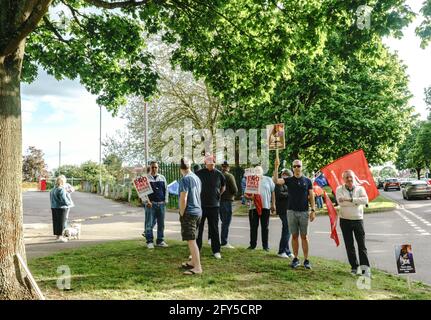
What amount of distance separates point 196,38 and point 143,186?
4521 millimetres

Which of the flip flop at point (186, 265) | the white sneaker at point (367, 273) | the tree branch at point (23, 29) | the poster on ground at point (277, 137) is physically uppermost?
the tree branch at point (23, 29)

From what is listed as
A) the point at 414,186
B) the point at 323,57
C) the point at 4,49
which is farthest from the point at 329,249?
the point at 414,186

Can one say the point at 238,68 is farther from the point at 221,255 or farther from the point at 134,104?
the point at 134,104

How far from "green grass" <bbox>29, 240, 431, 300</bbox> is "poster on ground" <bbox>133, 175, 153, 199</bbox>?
1.34 m

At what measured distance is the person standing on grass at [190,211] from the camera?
291 inches

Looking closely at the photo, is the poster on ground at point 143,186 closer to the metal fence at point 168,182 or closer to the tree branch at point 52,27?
the tree branch at point 52,27

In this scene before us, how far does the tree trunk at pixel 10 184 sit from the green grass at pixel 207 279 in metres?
0.67

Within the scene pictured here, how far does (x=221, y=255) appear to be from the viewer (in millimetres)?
9250

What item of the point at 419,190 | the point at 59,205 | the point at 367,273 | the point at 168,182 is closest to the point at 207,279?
the point at 367,273

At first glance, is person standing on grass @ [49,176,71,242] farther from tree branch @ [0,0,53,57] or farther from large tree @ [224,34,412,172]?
large tree @ [224,34,412,172]

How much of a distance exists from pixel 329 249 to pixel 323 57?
42.8 ft

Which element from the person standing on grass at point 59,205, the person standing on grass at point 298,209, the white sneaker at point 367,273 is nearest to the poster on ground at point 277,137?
the person standing on grass at point 298,209

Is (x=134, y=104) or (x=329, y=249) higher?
(x=134, y=104)
